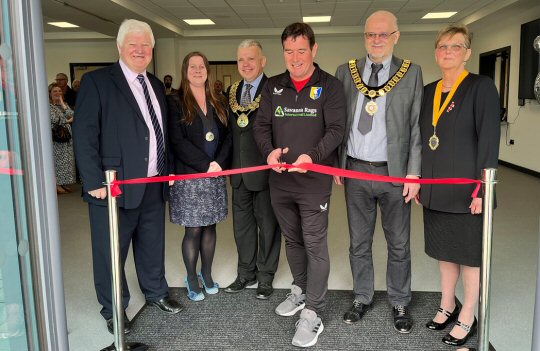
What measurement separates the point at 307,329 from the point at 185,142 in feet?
4.36

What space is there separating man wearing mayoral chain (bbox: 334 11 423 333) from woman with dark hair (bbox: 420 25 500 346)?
0.10m

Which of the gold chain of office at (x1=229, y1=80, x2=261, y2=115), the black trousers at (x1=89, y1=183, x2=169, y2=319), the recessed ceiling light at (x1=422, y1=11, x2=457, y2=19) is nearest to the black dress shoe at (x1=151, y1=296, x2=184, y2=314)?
the black trousers at (x1=89, y1=183, x2=169, y2=319)

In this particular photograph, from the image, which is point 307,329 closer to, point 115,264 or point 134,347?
point 134,347

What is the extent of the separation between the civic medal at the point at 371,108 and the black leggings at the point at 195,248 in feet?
4.32

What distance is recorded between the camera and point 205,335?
2.72m

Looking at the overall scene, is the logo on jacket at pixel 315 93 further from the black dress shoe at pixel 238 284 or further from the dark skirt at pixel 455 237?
the black dress shoe at pixel 238 284

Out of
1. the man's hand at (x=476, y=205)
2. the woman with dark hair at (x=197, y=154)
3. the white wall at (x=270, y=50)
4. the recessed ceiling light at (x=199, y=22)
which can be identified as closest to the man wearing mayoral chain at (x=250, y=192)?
the woman with dark hair at (x=197, y=154)

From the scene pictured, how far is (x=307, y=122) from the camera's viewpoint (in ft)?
Answer: 8.55

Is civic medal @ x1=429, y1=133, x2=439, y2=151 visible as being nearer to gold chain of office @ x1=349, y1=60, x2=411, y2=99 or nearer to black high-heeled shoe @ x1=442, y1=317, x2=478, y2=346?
gold chain of office @ x1=349, y1=60, x2=411, y2=99

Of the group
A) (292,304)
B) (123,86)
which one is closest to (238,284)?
(292,304)

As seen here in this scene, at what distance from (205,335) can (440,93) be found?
1878 mm

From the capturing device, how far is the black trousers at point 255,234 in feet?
10.8

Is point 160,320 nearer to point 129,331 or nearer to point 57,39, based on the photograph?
point 129,331

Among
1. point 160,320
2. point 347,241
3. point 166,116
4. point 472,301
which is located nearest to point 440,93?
point 472,301
